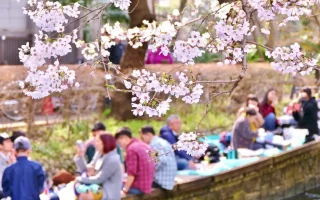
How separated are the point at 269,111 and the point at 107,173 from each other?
19.7 ft

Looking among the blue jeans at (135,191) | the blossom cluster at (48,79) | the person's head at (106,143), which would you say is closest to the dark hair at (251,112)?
the blue jeans at (135,191)

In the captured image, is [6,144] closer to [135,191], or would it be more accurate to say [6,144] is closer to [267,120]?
[135,191]

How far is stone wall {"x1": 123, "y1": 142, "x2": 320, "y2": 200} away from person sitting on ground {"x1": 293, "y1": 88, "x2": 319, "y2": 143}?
245mm

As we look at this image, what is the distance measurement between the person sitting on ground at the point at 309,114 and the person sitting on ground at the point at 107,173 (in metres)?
5.37

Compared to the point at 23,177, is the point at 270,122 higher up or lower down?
higher up

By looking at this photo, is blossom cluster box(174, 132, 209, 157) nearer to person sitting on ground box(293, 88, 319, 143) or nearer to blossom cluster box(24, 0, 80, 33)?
blossom cluster box(24, 0, 80, 33)

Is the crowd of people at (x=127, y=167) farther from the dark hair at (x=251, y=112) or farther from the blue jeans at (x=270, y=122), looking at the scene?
the blue jeans at (x=270, y=122)

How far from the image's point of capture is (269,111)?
1377cm

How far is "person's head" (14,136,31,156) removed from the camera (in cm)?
746

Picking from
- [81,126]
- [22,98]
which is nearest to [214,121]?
[81,126]

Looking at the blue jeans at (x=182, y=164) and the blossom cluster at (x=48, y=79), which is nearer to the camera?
the blossom cluster at (x=48, y=79)

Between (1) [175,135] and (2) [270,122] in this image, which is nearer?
(1) [175,135]

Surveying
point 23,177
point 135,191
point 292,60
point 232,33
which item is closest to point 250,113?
point 135,191

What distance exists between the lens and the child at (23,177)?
24.7 ft
